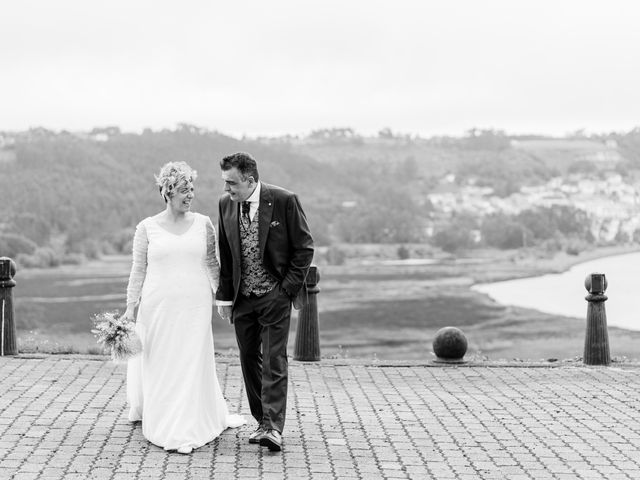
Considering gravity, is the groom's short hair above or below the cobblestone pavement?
above

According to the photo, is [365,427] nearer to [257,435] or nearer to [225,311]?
[257,435]

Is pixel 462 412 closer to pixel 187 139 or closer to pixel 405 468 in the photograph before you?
pixel 405 468

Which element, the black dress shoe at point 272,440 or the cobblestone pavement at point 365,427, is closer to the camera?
the cobblestone pavement at point 365,427

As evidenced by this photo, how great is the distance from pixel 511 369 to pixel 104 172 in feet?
334

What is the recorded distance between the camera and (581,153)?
146250mm

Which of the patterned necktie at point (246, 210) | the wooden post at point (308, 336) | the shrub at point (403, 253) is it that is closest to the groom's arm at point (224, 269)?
the patterned necktie at point (246, 210)

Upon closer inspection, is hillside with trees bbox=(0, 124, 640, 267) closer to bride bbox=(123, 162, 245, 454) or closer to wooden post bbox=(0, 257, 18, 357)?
wooden post bbox=(0, 257, 18, 357)

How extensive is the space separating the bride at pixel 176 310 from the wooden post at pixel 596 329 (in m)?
5.31

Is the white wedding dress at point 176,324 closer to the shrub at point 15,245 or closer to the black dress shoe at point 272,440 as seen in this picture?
the black dress shoe at point 272,440

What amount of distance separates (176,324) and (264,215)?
0.96m

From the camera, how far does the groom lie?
24.1ft

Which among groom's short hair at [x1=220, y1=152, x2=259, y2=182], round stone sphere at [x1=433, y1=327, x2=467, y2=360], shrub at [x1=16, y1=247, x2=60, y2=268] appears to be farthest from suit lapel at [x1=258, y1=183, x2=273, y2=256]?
shrub at [x1=16, y1=247, x2=60, y2=268]

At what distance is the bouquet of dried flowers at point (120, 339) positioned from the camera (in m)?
7.45

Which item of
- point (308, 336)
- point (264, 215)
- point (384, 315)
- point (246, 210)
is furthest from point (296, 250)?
point (384, 315)
